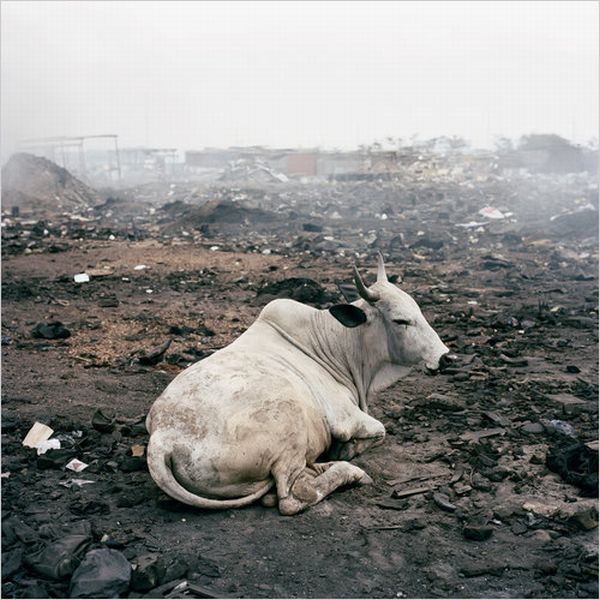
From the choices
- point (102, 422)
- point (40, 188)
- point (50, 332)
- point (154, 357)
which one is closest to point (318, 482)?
point (102, 422)

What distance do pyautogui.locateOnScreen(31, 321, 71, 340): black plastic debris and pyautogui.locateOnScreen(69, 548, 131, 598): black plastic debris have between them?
4600 mm

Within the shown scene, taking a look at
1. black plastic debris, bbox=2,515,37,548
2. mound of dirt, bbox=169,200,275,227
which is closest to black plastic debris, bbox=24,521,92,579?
black plastic debris, bbox=2,515,37,548

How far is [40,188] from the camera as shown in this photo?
91.2 ft

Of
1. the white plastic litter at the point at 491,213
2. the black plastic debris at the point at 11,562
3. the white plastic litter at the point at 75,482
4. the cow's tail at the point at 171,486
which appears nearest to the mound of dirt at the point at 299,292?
the white plastic litter at the point at 75,482

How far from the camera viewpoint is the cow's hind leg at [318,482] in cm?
409

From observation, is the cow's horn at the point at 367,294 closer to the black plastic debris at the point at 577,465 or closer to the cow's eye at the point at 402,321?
the cow's eye at the point at 402,321

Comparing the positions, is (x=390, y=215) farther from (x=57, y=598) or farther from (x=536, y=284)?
(x=57, y=598)

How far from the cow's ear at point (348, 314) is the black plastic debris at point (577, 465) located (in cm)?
147

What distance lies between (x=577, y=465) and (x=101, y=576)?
2856mm

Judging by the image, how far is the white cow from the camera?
13.3 feet

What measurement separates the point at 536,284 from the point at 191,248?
6.69 m

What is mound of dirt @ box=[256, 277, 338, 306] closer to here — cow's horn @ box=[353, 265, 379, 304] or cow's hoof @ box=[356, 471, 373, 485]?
cow's horn @ box=[353, 265, 379, 304]

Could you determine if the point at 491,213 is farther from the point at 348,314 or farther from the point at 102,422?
the point at 102,422

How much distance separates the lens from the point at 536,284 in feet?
37.0
